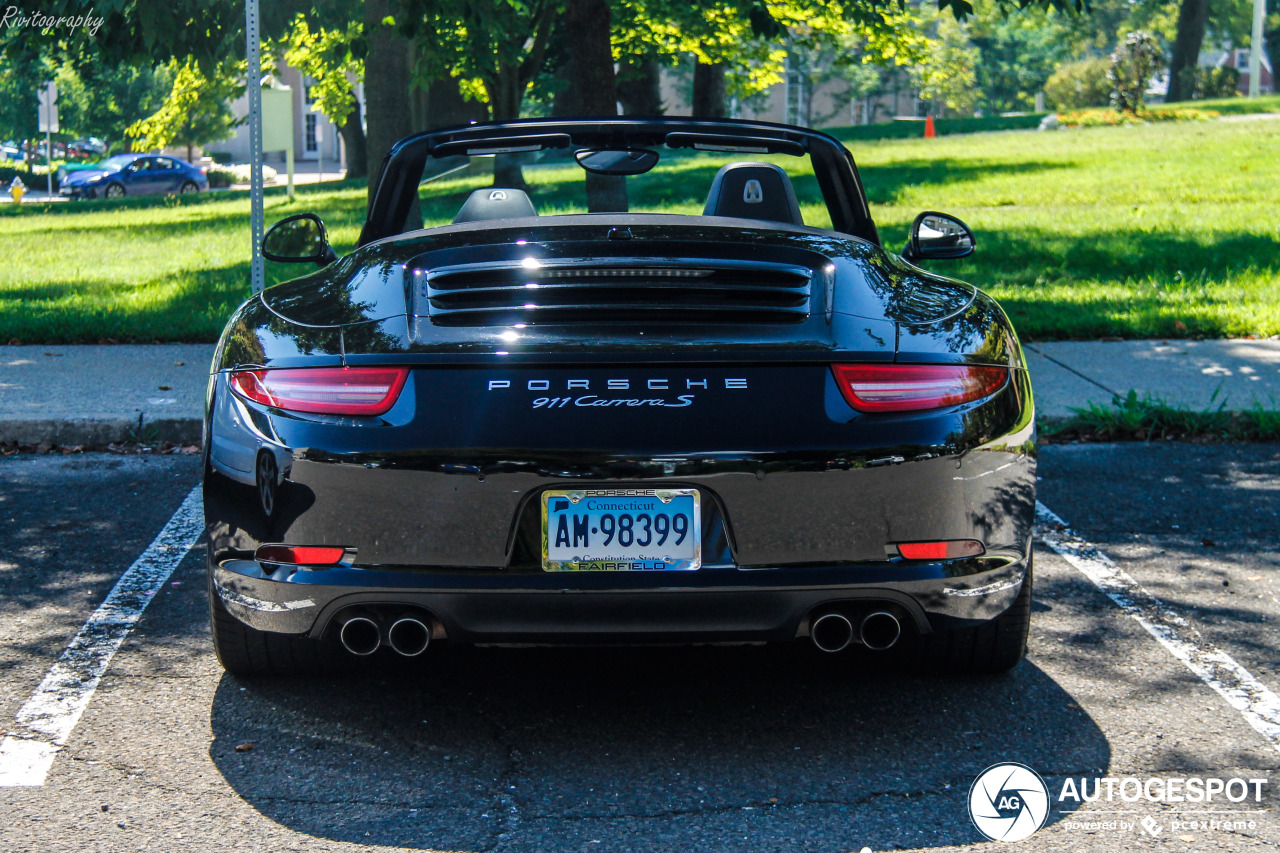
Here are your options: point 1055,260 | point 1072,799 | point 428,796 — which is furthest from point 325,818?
point 1055,260

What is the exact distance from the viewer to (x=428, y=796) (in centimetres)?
320

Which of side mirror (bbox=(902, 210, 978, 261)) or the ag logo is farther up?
side mirror (bbox=(902, 210, 978, 261))

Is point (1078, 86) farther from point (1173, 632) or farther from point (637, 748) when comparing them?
point (637, 748)

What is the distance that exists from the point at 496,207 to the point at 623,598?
1.83m

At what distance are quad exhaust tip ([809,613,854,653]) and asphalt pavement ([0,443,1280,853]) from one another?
0.97 ft

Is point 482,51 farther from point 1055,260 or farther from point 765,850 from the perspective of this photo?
point 765,850

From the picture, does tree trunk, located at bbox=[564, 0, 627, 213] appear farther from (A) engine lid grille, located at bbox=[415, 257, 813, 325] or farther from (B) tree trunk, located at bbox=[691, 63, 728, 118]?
(B) tree trunk, located at bbox=[691, 63, 728, 118]

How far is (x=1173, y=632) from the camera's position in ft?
14.3

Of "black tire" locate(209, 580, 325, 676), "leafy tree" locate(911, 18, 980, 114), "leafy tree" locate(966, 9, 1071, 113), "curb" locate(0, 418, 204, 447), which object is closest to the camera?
"black tire" locate(209, 580, 325, 676)

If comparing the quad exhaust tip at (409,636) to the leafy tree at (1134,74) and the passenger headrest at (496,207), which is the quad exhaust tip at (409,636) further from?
the leafy tree at (1134,74)

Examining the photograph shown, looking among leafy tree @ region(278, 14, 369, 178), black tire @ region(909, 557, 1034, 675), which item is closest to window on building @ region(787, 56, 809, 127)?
leafy tree @ region(278, 14, 369, 178)

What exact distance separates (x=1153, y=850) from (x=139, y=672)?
2685 millimetres

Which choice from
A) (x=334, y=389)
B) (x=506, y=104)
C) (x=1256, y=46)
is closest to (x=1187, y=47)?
(x=1256, y=46)

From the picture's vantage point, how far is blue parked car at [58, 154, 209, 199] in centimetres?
4169
